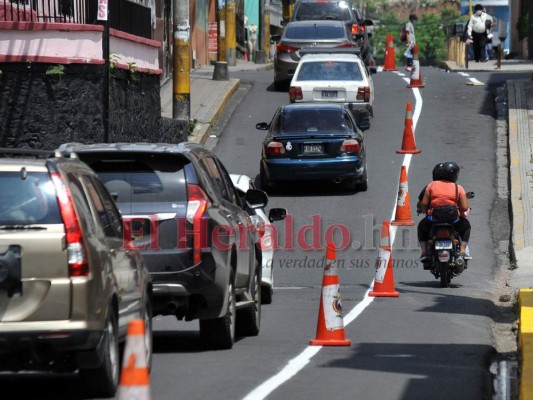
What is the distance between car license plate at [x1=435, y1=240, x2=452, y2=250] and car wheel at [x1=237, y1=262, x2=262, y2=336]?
Result: 4.50 metres

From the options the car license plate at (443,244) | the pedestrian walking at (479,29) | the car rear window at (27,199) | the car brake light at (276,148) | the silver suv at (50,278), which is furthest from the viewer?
the pedestrian walking at (479,29)

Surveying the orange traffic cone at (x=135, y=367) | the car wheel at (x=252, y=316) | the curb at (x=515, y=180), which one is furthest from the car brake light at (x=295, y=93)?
the orange traffic cone at (x=135, y=367)

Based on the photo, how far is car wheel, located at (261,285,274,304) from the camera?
54.5ft

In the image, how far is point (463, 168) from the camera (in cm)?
2770

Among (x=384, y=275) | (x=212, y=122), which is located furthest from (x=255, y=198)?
(x=212, y=122)

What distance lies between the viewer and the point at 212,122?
1266 inches

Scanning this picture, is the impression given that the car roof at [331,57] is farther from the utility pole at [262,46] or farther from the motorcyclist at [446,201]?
the utility pole at [262,46]

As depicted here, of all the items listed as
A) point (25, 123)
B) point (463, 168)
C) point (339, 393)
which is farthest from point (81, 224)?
point (463, 168)

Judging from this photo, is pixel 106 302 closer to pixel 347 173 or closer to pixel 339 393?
pixel 339 393

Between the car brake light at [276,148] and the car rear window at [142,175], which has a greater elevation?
the car rear window at [142,175]

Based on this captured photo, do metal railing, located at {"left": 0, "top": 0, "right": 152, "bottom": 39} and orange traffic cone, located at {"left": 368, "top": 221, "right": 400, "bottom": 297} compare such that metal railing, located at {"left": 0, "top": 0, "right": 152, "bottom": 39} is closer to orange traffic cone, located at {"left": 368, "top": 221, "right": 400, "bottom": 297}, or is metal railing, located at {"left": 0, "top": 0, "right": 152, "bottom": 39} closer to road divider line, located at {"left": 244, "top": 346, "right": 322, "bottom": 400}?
orange traffic cone, located at {"left": 368, "top": 221, "right": 400, "bottom": 297}

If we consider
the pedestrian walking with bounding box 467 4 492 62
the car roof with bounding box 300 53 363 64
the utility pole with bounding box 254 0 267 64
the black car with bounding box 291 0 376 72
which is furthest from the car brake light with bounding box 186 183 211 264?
the utility pole with bounding box 254 0 267 64

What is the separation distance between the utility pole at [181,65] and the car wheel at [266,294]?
12769 millimetres

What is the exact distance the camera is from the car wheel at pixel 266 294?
54.5 ft
